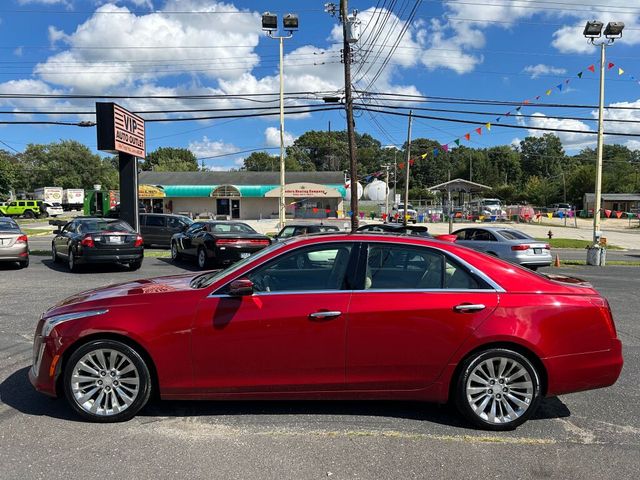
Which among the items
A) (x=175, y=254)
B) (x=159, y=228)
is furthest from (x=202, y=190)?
(x=175, y=254)

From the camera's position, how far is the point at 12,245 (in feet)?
42.3

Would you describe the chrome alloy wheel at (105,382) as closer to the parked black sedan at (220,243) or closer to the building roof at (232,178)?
the parked black sedan at (220,243)

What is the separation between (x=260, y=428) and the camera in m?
3.95

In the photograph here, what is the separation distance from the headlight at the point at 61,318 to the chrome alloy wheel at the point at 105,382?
11.6 inches

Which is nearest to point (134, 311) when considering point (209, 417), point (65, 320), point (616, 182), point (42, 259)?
point (65, 320)

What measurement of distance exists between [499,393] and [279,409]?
5.92 feet

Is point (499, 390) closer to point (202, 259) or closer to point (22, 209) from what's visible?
point (202, 259)

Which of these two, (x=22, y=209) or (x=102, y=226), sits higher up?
(x=102, y=226)

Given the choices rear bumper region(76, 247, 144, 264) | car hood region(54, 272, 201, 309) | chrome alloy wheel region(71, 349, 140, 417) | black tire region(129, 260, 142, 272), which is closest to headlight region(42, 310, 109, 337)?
car hood region(54, 272, 201, 309)

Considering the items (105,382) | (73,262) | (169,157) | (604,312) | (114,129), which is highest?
(169,157)

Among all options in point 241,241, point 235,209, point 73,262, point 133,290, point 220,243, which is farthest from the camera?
point 235,209

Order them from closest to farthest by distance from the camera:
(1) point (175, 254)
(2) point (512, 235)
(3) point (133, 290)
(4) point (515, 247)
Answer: (3) point (133, 290), (4) point (515, 247), (2) point (512, 235), (1) point (175, 254)

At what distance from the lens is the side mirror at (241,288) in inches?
152

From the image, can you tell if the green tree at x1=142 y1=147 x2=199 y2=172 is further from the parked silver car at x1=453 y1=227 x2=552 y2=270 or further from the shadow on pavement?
the shadow on pavement
